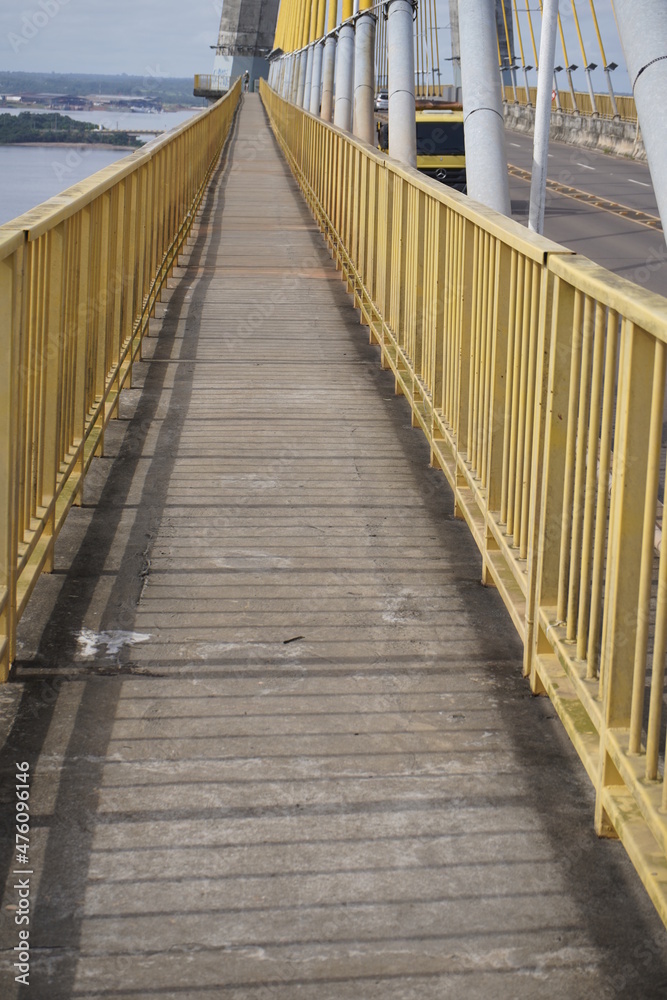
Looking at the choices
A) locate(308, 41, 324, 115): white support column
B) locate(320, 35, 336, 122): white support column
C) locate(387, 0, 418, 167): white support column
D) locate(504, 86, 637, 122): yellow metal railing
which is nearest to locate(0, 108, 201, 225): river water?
locate(387, 0, 418, 167): white support column

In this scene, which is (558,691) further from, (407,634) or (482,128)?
(482,128)

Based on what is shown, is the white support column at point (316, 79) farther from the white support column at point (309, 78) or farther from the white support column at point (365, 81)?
the white support column at point (365, 81)

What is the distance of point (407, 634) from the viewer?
189 inches

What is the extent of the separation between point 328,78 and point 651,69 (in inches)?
1474

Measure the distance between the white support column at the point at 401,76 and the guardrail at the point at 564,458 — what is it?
1157cm

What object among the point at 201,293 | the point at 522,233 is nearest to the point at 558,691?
the point at 522,233

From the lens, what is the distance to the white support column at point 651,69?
4.86m

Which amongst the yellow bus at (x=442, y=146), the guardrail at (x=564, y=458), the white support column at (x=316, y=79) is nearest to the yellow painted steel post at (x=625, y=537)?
the guardrail at (x=564, y=458)

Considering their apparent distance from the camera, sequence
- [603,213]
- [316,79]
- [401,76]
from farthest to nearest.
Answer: [316,79]
[603,213]
[401,76]

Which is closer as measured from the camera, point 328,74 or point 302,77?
point 328,74

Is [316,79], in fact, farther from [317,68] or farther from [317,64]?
[317,64]

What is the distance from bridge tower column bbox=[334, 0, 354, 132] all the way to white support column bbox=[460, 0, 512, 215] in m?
22.5

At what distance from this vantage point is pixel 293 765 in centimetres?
383

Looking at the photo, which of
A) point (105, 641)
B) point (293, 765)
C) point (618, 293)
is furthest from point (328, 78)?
point (618, 293)
